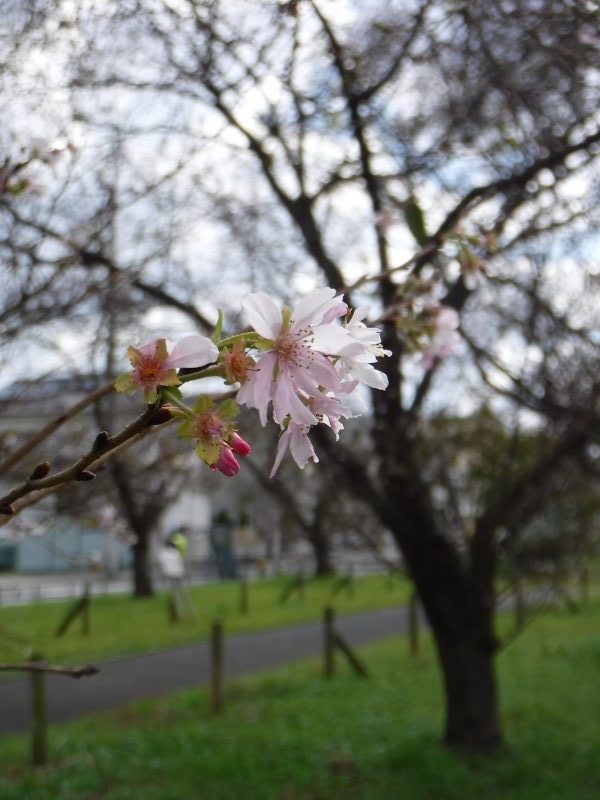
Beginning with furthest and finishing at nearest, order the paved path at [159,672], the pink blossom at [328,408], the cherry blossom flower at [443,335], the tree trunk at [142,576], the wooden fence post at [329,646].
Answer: the tree trunk at [142,576]
the wooden fence post at [329,646]
the paved path at [159,672]
the cherry blossom flower at [443,335]
the pink blossom at [328,408]

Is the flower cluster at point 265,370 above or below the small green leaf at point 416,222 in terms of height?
below

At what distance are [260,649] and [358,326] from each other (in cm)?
1147

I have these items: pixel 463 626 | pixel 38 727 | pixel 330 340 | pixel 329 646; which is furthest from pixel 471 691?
pixel 330 340

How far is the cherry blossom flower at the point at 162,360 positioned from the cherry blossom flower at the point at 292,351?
0.06m

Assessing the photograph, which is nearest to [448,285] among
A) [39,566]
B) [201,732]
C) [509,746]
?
[509,746]

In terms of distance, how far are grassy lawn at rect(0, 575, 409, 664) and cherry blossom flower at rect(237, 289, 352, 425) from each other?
280 inches

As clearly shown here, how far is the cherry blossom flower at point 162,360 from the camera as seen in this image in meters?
0.90

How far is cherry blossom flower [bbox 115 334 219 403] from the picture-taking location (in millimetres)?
903

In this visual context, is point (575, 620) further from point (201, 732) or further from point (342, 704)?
point (201, 732)

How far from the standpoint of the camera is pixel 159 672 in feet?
32.9

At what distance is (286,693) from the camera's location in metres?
8.79

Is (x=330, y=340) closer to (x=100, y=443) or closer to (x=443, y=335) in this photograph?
(x=100, y=443)

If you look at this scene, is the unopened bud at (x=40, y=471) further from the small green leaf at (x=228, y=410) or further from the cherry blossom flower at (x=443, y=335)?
the cherry blossom flower at (x=443, y=335)

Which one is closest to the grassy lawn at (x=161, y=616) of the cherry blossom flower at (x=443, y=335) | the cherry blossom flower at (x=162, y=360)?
the cherry blossom flower at (x=443, y=335)
